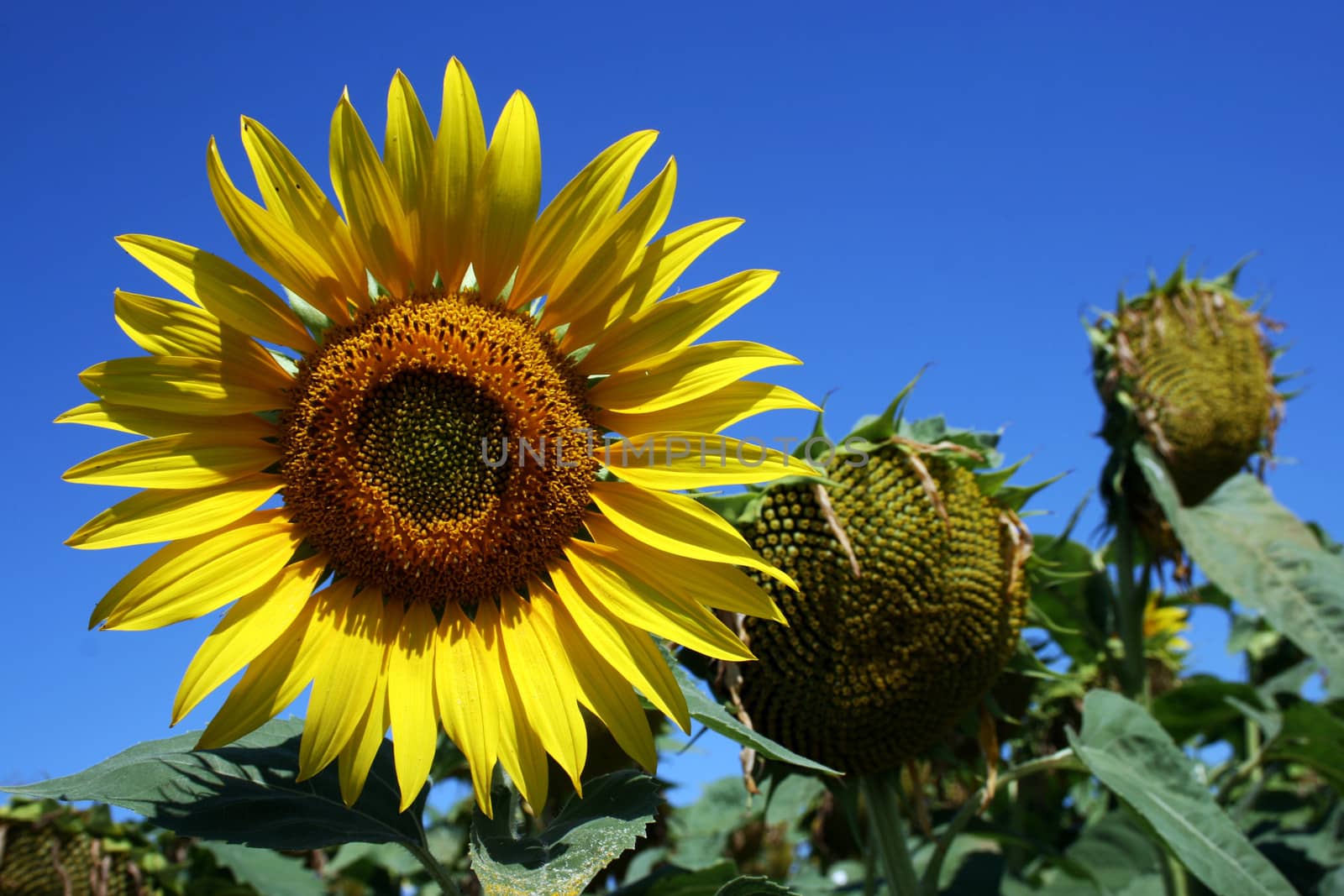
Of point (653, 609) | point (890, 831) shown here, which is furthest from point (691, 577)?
point (890, 831)

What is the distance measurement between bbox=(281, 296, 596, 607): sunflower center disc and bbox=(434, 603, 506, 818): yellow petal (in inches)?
3.7

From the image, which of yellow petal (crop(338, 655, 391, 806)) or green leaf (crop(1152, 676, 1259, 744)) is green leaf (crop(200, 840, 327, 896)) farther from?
green leaf (crop(1152, 676, 1259, 744))

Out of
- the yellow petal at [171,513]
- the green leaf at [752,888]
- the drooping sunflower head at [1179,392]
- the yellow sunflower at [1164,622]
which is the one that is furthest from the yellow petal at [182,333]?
the yellow sunflower at [1164,622]

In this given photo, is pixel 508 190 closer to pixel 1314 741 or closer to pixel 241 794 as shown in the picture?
pixel 241 794

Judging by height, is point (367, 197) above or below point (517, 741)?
above

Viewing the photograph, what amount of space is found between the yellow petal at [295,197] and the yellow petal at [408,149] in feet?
0.44

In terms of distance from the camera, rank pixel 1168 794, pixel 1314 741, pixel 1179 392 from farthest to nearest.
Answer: pixel 1179 392 < pixel 1314 741 < pixel 1168 794

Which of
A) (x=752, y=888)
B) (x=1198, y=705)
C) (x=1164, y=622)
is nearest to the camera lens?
(x=752, y=888)

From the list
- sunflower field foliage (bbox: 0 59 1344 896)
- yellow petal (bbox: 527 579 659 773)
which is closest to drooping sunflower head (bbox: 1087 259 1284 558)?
sunflower field foliage (bbox: 0 59 1344 896)

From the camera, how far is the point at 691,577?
224 centimetres

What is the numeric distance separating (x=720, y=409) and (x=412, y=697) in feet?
2.68

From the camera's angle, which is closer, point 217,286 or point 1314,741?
point 217,286

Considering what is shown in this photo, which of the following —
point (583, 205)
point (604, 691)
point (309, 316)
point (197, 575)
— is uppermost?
point (583, 205)

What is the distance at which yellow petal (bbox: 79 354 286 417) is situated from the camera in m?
2.05
